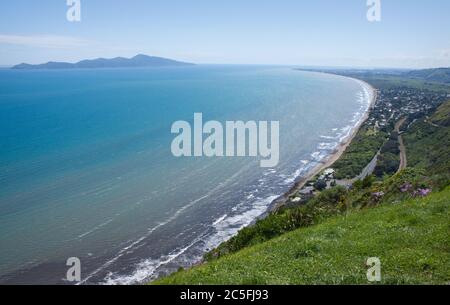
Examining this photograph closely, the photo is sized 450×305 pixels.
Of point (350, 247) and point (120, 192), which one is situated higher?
point (350, 247)

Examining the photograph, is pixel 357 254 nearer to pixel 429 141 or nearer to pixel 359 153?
pixel 359 153

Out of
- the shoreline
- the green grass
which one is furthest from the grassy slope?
the shoreline

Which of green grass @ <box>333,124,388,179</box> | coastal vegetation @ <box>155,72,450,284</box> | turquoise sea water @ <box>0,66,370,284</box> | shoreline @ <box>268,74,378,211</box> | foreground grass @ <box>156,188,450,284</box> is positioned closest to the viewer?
foreground grass @ <box>156,188,450,284</box>

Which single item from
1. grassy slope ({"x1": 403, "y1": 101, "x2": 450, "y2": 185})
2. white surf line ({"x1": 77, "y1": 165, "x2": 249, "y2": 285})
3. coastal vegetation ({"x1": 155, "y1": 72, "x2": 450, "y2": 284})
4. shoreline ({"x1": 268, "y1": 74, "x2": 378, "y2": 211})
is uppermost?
coastal vegetation ({"x1": 155, "y1": 72, "x2": 450, "y2": 284})

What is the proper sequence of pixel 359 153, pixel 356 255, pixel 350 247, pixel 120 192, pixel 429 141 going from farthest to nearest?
pixel 429 141
pixel 359 153
pixel 120 192
pixel 350 247
pixel 356 255

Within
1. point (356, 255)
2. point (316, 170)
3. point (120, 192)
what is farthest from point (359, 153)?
point (356, 255)

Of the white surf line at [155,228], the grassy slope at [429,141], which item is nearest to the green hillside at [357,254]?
the white surf line at [155,228]

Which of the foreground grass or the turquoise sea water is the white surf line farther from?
the foreground grass

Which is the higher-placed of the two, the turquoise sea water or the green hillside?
the green hillside

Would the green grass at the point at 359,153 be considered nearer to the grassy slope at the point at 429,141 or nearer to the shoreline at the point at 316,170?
the shoreline at the point at 316,170
